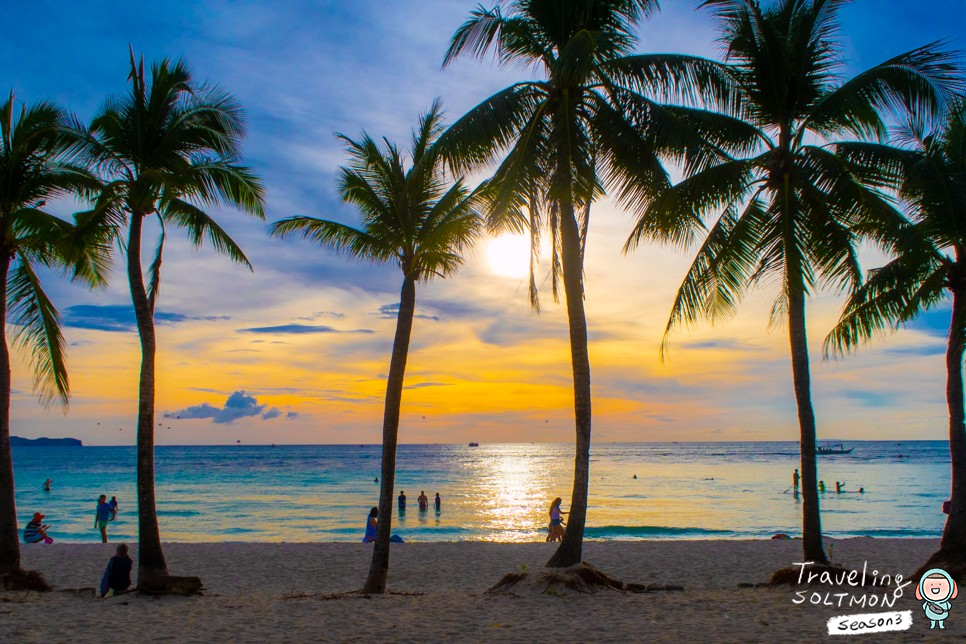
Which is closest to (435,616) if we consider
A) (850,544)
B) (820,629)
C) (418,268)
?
(820,629)

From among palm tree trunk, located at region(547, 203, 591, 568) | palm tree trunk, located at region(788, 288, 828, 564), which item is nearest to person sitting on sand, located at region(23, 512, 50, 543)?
palm tree trunk, located at region(547, 203, 591, 568)

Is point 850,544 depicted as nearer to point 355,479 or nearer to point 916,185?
point 916,185

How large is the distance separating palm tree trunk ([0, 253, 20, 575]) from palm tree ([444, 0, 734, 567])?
838cm

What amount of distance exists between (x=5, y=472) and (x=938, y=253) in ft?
52.3

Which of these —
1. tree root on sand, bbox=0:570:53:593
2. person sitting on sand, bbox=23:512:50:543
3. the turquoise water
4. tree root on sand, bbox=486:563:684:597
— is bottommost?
the turquoise water

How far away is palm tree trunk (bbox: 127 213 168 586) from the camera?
11.4 metres

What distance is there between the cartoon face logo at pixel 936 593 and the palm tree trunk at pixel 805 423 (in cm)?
150

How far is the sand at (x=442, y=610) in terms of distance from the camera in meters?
8.50

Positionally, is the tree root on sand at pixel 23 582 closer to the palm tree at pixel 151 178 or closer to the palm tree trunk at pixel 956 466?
the palm tree at pixel 151 178

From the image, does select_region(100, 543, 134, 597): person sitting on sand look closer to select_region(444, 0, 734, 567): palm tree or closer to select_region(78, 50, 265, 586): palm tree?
select_region(78, 50, 265, 586): palm tree

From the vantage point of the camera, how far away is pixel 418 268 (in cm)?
1272

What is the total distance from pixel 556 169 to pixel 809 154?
A: 4.24m

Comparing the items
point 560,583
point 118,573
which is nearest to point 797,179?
point 560,583

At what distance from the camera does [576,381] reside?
12117 millimetres
